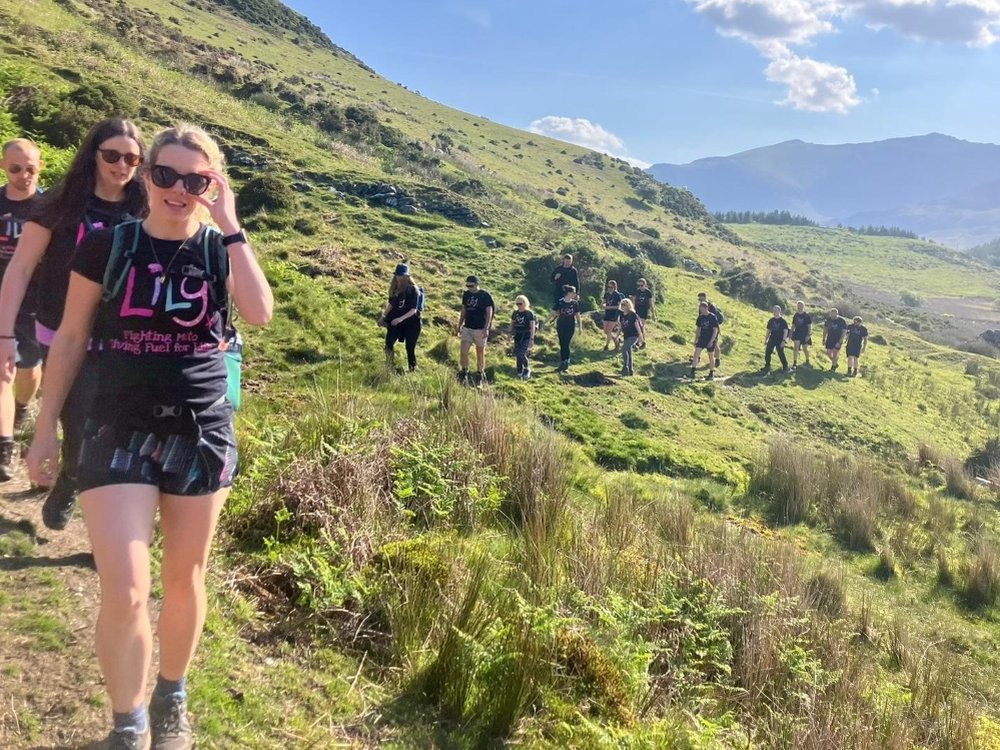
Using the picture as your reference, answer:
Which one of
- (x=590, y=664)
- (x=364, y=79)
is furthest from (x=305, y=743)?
(x=364, y=79)

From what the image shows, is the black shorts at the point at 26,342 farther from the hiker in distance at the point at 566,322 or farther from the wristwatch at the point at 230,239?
the hiker in distance at the point at 566,322

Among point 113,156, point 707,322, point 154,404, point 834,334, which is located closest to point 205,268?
point 154,404

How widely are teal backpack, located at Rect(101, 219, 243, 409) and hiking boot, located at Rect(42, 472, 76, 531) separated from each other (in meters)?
1.42

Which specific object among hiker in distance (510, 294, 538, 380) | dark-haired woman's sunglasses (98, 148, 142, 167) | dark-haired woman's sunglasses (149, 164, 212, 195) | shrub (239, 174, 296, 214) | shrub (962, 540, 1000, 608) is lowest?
shrub (962, 540, 1000, 608)

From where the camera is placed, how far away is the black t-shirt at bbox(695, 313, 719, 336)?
1568cm

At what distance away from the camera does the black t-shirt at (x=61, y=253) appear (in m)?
3.32

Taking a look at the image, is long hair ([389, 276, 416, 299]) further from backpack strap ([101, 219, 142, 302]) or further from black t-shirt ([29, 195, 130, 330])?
backpack strap ([101, 219, 142, 302])

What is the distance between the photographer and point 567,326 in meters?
13.7

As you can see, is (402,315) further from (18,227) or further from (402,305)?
(18,227)

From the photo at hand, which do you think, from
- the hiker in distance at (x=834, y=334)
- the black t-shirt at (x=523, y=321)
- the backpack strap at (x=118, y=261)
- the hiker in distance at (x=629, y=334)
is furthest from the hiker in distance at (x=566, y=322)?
the backpack strap at (x=118, y=261)

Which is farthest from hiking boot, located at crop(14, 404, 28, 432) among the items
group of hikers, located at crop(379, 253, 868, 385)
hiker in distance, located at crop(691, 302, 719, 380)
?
hiker in distance, located at crop(691, 302, 719, 380)

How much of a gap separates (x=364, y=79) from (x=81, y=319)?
61.9 m

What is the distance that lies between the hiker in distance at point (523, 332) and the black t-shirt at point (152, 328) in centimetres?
995

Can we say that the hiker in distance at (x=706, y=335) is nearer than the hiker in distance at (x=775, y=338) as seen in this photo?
Yes
